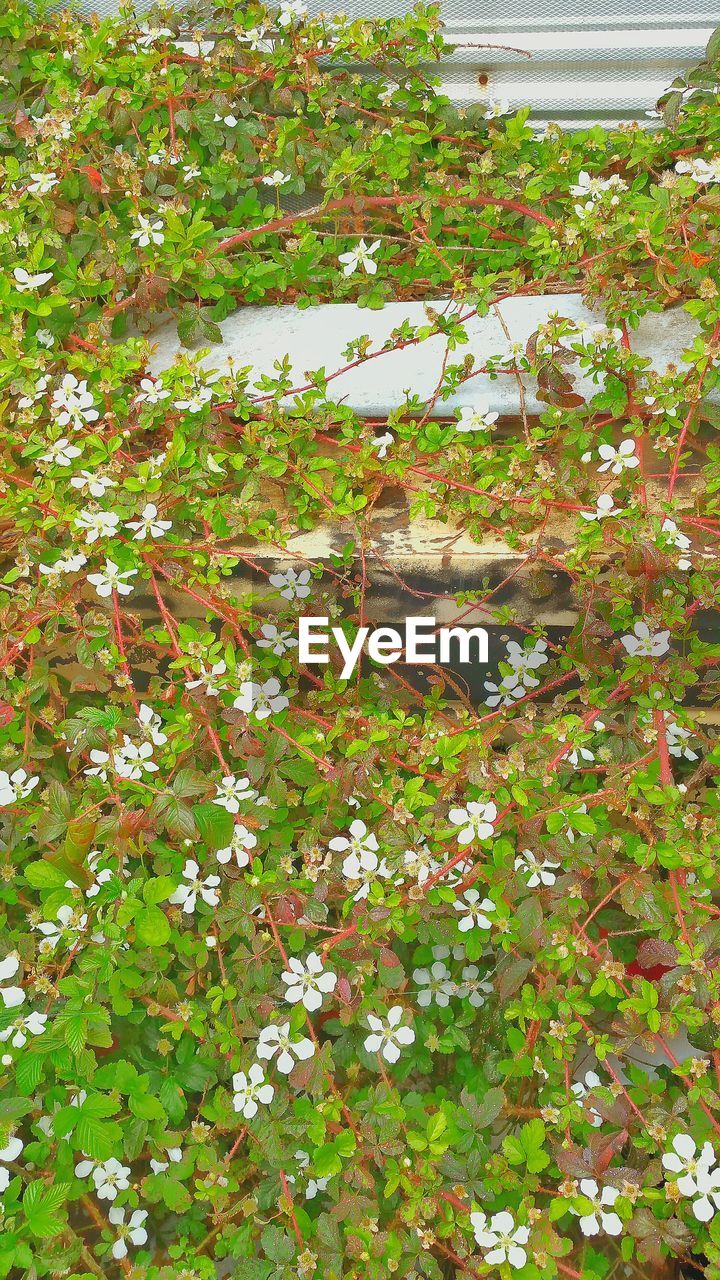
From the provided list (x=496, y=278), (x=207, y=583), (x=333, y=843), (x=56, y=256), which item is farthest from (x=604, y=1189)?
(x=56, y=256)

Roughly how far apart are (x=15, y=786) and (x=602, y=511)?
1146mm

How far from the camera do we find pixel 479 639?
174 centimetres

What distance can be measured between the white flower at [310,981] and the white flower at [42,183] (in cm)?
151

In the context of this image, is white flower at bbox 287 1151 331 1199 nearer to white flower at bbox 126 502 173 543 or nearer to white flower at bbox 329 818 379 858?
white flower at bbox 329 818 379 858

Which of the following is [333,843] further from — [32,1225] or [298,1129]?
[32,1225]

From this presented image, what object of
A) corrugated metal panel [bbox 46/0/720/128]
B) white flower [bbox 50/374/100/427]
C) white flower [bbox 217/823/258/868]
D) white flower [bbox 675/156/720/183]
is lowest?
white flower [bbox 217/823/258/868]

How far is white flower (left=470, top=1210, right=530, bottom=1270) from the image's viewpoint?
125cm

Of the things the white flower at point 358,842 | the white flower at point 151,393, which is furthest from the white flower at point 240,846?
the white flower at point 151,393

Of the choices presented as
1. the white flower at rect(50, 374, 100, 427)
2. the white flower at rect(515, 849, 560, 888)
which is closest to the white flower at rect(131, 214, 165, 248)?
the white flower at rect(50, 374, 100, 427)

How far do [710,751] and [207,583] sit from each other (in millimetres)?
968

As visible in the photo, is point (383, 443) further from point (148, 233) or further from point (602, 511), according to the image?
point (148, 233)

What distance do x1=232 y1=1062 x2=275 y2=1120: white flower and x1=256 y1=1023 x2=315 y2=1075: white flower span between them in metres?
0.04

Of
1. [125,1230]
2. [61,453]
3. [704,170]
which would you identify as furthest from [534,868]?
[704,170]

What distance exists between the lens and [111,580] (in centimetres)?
150
